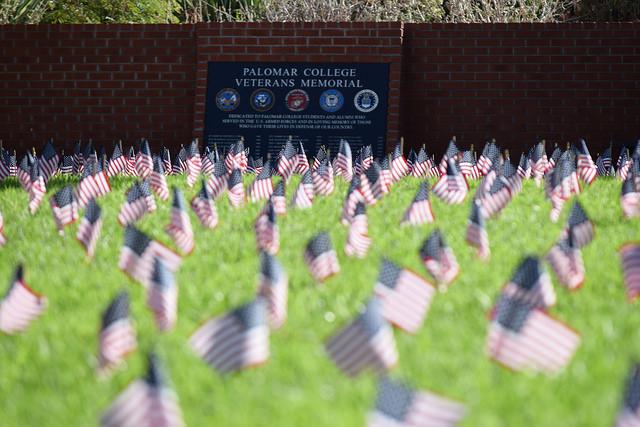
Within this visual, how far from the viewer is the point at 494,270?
297 inches

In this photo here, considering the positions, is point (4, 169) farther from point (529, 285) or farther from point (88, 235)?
point (529, 285)

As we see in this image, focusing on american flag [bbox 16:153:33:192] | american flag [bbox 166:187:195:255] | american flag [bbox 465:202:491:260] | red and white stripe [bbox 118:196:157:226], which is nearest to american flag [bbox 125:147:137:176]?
american flag [bbox 16:153:33:192]

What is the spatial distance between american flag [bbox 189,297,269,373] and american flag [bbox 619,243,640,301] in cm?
214

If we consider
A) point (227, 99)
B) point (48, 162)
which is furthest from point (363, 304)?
point (227, 99)

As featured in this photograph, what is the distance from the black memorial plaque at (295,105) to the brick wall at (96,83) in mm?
702

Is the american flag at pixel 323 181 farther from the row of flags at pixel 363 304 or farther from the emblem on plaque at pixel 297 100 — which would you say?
the emblem on plaque at pixel 297 100

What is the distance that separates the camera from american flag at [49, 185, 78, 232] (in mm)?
9695

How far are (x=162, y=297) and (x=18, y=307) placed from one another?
0.77 meters

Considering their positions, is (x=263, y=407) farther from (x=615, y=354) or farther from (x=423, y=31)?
(x=423, y=31)

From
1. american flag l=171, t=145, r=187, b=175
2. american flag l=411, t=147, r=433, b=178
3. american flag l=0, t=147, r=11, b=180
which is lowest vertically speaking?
american flag l=0, t=147, r=11, b=180

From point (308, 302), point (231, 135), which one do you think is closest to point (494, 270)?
point (308, 302)

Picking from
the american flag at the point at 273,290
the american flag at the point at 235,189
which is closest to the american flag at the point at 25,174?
the american flag at the point at 235,189

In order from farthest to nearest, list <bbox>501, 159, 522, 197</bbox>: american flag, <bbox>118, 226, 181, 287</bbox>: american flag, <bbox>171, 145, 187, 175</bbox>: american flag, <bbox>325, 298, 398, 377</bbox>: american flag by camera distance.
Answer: <bbox>171, 145, 187, 175</bbox>: american flag < <bbox>501, 159, 522, 197</bbox>: american flag < <bbox>118, 226, 181, 287</bbox>: american flag < <bbox>325, 298, 398, 377</bbox>: american flag

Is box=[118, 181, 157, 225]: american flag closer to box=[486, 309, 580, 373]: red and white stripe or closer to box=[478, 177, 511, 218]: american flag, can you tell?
box=[478, 177, 511, 218]: american flag
